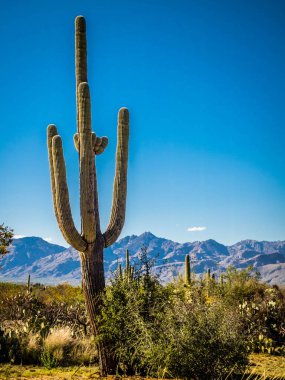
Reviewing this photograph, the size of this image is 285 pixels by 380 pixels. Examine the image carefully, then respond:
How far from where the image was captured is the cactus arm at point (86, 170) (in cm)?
857

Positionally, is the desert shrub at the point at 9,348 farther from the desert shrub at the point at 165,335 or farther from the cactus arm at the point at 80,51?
the cactus arm at the point at 80,51

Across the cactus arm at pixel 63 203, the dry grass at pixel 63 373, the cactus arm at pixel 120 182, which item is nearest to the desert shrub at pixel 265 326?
the dry grass at pixel 63 373

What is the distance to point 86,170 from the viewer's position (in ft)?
28.8

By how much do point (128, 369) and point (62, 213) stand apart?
→ 3.22 meters

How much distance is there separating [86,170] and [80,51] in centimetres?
287

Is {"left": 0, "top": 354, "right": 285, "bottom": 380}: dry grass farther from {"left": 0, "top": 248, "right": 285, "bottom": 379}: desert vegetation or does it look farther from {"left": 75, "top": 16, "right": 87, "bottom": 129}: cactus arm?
{"left": 75, "top": 16, "right": 87, "bottom": 129}: cactus arm

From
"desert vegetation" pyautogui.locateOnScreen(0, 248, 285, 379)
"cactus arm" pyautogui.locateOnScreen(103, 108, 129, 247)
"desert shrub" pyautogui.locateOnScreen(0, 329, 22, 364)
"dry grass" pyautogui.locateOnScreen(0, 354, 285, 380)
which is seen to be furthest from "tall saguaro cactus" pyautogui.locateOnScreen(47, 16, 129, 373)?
"desert shrub" pyautogui.locateOnScreen(0, 329, 22, 364)

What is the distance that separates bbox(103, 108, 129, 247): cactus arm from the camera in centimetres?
938

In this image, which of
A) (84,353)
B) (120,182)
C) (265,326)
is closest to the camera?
(120,182)

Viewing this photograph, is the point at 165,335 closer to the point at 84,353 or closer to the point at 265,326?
the point at 84,353

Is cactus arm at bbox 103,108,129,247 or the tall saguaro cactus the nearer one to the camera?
the tall saguaro cactus

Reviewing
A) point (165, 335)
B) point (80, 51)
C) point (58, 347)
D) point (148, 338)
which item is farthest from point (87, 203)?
point (58, 347)

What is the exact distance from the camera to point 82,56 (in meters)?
9.75

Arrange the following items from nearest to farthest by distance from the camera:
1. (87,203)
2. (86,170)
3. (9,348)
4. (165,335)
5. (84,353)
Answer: (165,335), (87,203), (86,170), (9,348), (84,353)
